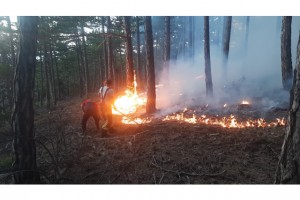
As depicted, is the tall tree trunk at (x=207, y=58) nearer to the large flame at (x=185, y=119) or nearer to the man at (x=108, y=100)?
the large flame at (x=185, y=119)

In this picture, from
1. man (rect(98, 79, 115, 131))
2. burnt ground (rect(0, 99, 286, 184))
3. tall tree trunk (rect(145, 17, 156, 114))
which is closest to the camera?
burnt ground (rect(0, 99, 286, 184))

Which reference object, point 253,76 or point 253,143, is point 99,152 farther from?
point 253,76

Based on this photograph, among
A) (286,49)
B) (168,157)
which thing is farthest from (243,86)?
(168,157)

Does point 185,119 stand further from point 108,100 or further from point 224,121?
point 108,100

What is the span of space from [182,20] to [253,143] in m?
39.2

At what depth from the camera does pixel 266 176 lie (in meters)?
4.48

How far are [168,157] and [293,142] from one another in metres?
3.21

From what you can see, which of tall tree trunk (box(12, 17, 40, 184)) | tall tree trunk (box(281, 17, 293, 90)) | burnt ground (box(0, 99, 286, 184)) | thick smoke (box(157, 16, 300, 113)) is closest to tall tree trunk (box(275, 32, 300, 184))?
burnt ground (box(0, 99, 286, 184))

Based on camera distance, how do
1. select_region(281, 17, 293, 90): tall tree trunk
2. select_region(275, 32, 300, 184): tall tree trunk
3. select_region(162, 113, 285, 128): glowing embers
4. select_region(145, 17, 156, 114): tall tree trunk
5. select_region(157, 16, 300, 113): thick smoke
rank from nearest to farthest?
select_region(275, 32, 300, 184): tall tree trunk → select_region(162, 113, 285, 128): glowing embers → select_region(281, 17, 293, 90): tall tree trunk → select_region(145, 17, 156, 114): tall tree trunk → select_region(157, 16, 300, 113): thick smoke

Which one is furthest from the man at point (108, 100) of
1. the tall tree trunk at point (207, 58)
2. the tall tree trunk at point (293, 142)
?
the tall tree trunk at point (207, 58)

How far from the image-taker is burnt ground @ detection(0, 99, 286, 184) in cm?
460

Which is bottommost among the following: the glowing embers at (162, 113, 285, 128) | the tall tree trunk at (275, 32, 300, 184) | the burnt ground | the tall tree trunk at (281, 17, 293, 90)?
the burnt ground

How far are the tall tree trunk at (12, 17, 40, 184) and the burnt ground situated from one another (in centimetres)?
29

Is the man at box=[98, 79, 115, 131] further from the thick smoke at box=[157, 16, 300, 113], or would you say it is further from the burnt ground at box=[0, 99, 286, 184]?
the thick smoke at box=[157, 16, 300, 113]
